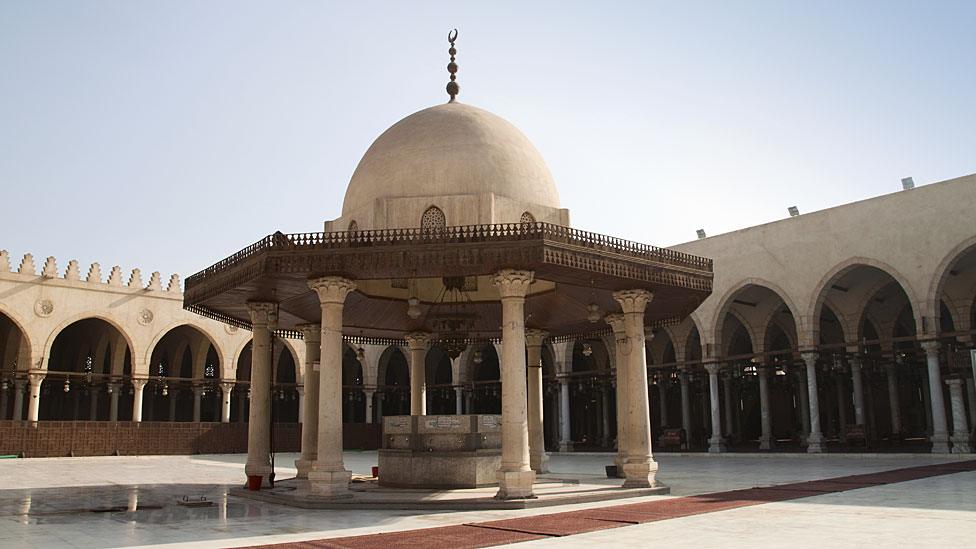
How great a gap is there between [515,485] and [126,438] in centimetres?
2643

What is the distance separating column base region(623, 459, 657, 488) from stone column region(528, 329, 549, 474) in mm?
4272

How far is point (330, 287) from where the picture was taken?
569 inches

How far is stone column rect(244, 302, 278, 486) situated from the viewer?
54.9ft

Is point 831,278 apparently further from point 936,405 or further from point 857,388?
point 936,405

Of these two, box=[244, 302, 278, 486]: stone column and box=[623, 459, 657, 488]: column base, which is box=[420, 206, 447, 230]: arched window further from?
box=[623, 459, 657, 488]: column base

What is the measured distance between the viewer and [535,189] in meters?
17.2

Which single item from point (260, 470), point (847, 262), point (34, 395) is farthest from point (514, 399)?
point (34, 395)

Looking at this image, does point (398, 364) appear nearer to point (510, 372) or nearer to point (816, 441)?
point (816, 441)

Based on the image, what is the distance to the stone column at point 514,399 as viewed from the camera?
1348cm

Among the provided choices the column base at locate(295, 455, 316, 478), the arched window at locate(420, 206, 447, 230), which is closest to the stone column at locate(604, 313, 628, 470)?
the arched window at locate(420, 206, 447, 230)

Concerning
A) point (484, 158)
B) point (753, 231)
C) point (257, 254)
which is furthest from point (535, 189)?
point (753, 231)

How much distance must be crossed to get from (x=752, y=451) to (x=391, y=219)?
20.2 m

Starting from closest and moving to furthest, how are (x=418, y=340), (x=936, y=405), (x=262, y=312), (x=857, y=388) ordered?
(x=262, y=312), (x=418, y=340), (x=936, y=405), (x=857, y=388)

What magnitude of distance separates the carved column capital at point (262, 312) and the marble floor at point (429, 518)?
140 inches
